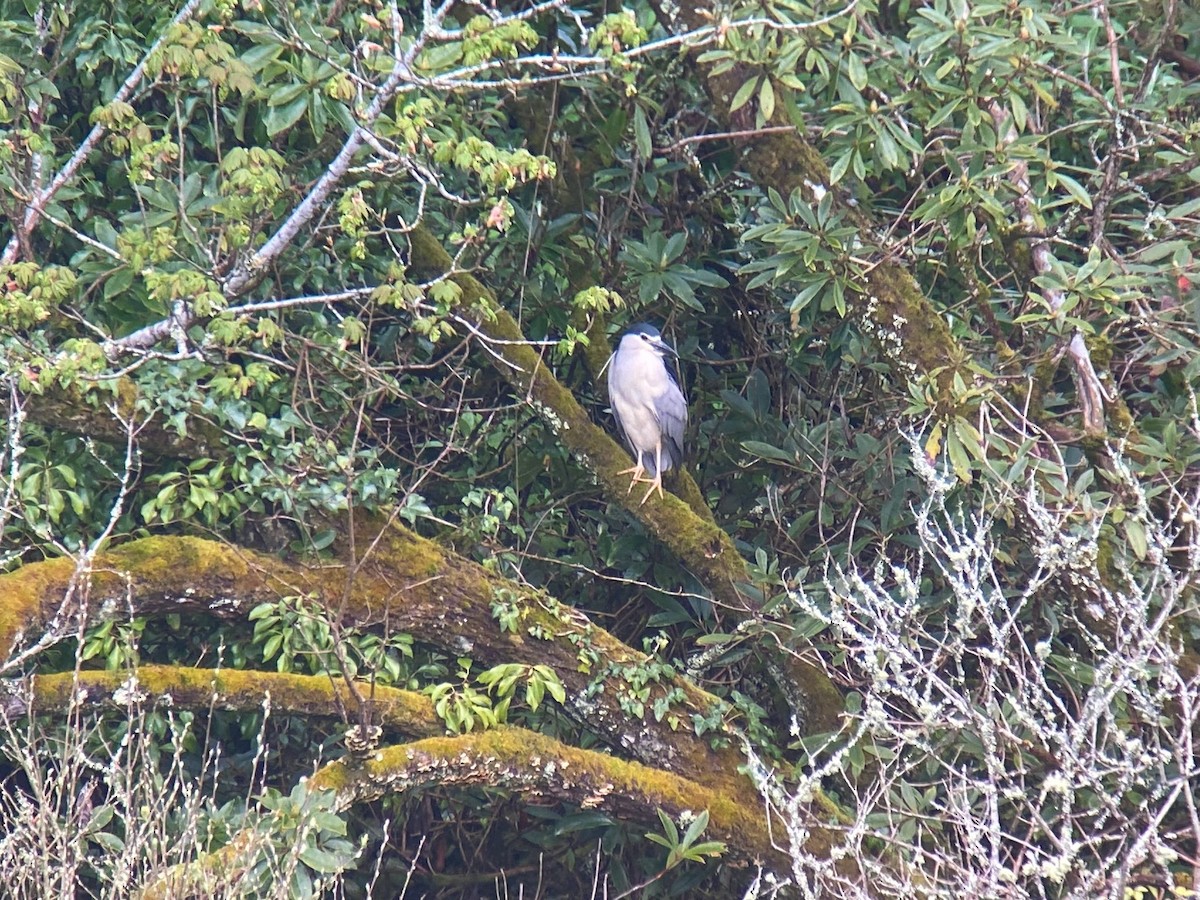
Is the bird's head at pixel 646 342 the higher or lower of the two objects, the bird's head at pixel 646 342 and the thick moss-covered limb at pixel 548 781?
the higher

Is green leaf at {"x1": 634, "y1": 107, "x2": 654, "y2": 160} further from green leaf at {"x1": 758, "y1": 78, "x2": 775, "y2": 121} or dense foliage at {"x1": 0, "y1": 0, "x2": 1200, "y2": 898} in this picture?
green leaf at {"x1": 758, "y1": 78, "x2": 775, "y2": 121}

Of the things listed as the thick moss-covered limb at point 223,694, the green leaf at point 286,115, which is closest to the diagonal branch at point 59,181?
the green leaf at point 286,115

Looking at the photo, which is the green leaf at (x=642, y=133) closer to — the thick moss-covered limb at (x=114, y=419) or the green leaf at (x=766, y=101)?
the green leaf at (x=766, y=101)

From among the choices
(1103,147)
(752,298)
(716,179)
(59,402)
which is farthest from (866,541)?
(59,402)

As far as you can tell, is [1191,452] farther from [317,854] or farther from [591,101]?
[317,854]

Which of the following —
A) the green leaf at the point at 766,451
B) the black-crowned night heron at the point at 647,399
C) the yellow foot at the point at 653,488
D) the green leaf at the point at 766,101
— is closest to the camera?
the green leaf at the point at 766,101

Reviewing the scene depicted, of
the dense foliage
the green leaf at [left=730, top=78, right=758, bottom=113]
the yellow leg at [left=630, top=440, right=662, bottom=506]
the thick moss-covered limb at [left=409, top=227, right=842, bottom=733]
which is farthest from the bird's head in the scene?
the green leaf at [left=730, top=78, right=758, bottom=113]

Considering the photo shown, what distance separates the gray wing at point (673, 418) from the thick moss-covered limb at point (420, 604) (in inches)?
39.5

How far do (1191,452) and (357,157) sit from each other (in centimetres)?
258

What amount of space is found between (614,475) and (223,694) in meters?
1.39

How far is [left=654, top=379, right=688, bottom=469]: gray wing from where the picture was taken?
5.11 metres

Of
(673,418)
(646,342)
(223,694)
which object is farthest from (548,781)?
(646,342)

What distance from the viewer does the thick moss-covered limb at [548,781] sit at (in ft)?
12.0

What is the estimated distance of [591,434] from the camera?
440cm
